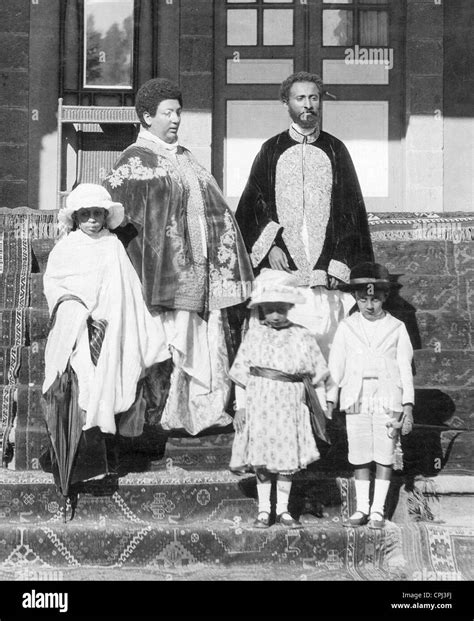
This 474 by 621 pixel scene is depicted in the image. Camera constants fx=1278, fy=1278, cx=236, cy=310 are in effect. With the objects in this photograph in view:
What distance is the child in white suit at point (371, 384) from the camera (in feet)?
21.9

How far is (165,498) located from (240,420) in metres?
0.59

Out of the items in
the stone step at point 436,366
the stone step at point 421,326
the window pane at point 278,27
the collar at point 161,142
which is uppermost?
the window pane at point 278,27

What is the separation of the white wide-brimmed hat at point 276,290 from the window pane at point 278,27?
6.31m

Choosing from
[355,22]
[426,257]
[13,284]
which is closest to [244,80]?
[355,22]

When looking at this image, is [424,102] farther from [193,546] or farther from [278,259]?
[193,546]

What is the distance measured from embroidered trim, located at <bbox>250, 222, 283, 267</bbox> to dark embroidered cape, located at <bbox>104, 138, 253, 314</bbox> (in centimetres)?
16

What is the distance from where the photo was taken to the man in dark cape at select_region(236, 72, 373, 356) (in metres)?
7.59

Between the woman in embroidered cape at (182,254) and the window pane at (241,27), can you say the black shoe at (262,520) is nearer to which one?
the woman in embroidered cape at (182,254)

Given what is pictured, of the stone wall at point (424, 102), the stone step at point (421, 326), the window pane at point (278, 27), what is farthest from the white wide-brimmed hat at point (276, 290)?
the window pane at point (278, 27)

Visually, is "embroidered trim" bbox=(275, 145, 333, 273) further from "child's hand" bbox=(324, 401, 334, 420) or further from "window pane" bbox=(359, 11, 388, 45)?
"window pane" bbox=(359, 11, 388, 45)

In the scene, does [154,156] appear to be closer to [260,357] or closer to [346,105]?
[260,357]

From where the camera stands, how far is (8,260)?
9.02m

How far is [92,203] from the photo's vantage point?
6977 mm

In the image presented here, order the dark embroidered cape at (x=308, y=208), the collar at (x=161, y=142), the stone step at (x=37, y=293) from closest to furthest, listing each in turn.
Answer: the collar at (x=161, y=142) → the dark embroidered cape at (x=308, y=208) → the stone step at (x=37, y=293)
